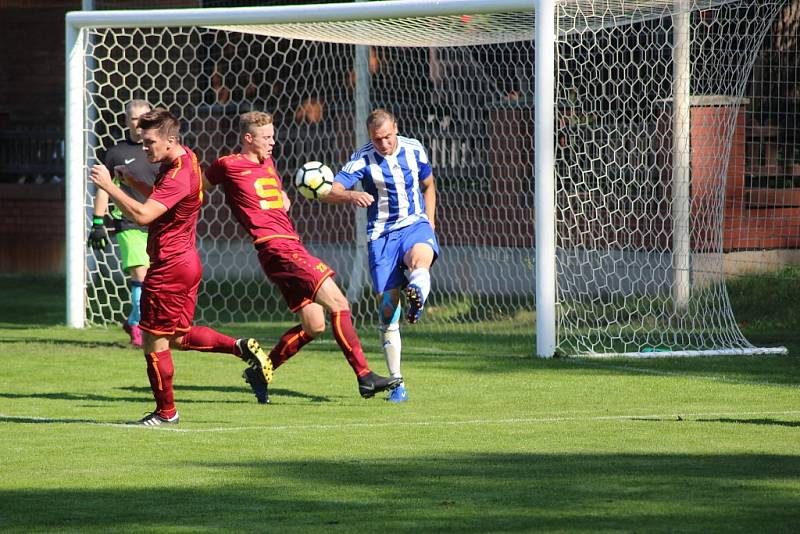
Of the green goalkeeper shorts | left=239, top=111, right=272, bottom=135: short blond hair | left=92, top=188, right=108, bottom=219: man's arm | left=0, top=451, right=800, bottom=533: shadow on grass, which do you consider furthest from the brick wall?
left=0, top=451, right=800, bottom=533: shadow on grass

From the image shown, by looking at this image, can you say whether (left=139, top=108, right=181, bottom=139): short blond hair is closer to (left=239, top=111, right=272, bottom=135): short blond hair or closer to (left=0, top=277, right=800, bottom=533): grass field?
(left=239, top=111, right=272, bottom=135): short blond hair

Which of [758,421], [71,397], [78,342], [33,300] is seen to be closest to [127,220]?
[78,342]

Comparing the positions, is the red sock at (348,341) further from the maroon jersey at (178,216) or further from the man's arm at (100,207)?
the man's arm at (100,207)

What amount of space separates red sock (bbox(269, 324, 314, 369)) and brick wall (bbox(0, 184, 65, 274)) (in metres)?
13.1

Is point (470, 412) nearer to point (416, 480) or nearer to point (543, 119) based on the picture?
point (416, 480)

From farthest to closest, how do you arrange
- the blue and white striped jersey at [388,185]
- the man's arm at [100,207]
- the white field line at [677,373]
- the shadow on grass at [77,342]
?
the shadow on grass at [77,342] < the man's arm at [100,207] < the white field line at [677,373] < the blue and white striped jersey at [388,185]

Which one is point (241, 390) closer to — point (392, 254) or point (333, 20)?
point (392, 254)

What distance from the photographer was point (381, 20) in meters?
13.7

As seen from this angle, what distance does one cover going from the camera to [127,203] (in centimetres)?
827

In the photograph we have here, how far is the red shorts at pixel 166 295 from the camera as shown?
28.8 ft

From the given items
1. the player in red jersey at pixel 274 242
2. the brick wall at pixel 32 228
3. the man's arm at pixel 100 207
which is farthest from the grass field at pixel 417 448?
the brick wall at pixel 32 228

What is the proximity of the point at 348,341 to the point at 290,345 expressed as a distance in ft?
1.99

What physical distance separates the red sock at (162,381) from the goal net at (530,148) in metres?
→ 4.24

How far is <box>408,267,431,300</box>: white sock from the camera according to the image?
9.86 m
